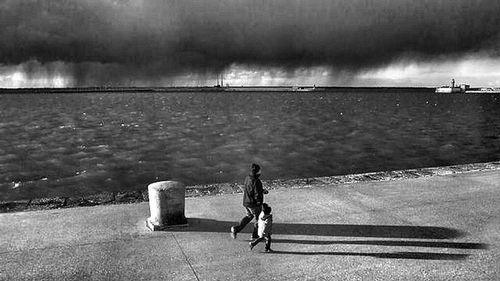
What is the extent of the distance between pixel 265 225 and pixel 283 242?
2.69ft

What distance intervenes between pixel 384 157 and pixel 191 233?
3073 cm

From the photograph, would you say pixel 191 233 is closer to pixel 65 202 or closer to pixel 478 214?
pixel 65 202

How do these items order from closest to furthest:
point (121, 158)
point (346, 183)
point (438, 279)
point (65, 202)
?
point (438, 279) → point (65, 202) → point (346, 183) → point (121, 158)

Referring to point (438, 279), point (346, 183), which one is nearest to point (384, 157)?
point (346, 183)

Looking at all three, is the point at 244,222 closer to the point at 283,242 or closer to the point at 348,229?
the point at 283,242

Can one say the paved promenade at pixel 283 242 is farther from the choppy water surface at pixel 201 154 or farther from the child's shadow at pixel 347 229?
the choppy water surface at pixel 201 154

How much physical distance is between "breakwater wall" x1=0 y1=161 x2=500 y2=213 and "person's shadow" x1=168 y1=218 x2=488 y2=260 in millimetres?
2575

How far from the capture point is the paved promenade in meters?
6.43

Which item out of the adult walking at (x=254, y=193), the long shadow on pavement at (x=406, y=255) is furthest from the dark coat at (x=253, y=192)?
the long shadow on pavement at (x=406, y=255)

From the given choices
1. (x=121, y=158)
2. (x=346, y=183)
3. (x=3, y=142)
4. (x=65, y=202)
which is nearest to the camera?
(x=65, y=202)

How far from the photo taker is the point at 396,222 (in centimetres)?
862

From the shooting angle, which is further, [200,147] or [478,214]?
[200,147]

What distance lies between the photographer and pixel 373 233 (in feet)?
26.2

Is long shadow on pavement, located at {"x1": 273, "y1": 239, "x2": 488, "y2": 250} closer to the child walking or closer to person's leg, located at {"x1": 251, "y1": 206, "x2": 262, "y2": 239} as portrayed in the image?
person's leg, located at {"x1": 251, "y1": 206, "x2": 262, "y2": 239}
